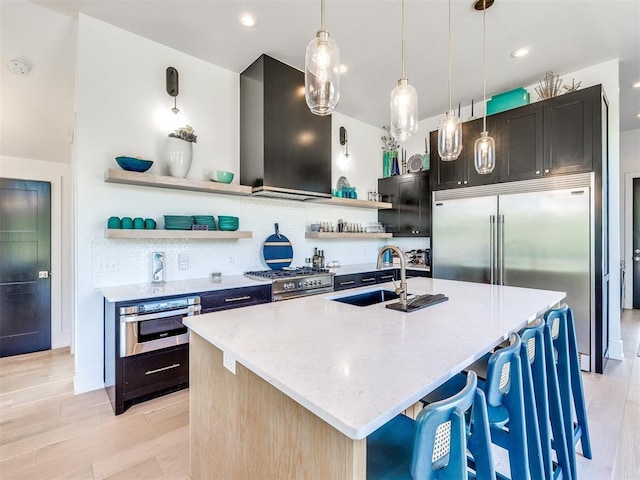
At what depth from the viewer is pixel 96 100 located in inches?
105

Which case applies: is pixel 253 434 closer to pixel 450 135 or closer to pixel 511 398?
pixel 511 398

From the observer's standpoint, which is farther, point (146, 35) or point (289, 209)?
point (289, 209)

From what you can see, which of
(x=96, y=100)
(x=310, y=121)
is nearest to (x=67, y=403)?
(x=96, y=100)

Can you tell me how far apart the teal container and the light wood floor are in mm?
2903

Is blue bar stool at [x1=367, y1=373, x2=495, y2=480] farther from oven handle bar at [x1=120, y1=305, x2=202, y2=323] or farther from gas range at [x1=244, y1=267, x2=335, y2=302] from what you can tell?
gas range at [x1=244, y1=267, x2=335, y2=302]

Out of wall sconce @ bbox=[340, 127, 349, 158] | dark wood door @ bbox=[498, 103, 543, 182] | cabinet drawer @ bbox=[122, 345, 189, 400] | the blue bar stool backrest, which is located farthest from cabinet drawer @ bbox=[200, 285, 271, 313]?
dark wood door @ bbox=[498, 103, 543, 182]

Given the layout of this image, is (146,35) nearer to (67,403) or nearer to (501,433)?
(67,403)

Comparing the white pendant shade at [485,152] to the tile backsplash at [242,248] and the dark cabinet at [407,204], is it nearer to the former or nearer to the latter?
the dark cabinet at [407,204]

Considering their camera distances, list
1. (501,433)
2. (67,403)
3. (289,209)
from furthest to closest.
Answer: (289,209) → (67,403) → (501,433)

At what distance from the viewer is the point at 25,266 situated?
3.82 m

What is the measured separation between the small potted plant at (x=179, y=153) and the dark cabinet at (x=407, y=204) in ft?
10.0

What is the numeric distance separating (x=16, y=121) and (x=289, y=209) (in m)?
3.36

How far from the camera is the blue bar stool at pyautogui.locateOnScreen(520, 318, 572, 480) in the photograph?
128cm

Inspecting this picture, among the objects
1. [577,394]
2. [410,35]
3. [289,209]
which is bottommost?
[577,394]
